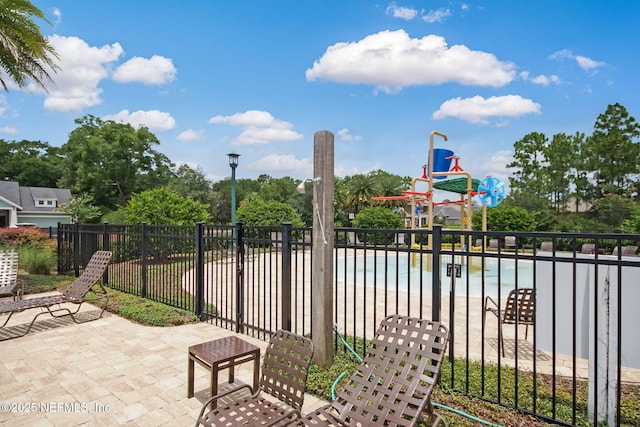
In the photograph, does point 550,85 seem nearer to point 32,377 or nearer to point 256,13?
point 256,13

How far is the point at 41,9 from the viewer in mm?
8797

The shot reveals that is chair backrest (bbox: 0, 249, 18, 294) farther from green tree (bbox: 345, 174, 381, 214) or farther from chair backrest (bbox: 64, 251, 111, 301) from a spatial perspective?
green tree (bbox: 345, 174, 381, 214)

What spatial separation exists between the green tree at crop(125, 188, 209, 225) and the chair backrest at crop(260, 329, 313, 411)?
39.4ft

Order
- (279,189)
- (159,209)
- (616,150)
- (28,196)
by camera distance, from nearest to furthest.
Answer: (159,209), (616,150), (28,196), (279,189)

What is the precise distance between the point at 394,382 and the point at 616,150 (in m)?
39.1

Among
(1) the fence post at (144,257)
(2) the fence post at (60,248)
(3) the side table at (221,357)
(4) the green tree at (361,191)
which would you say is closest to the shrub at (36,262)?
(2) the fence post at (60,248)

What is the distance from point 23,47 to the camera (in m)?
8.30

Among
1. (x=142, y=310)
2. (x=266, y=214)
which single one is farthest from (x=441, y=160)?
(x=142, y=310)

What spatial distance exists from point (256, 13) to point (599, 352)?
395 inches

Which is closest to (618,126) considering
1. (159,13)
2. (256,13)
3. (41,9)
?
(256,13)

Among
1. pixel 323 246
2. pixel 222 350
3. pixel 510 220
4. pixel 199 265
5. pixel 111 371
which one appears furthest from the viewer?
pixel 510 220

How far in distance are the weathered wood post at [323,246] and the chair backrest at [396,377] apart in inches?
40.4

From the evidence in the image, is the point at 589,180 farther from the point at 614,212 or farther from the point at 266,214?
the point at 266,214

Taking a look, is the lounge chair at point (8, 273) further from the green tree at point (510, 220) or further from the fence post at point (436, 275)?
the green tree at point (510, 220)
